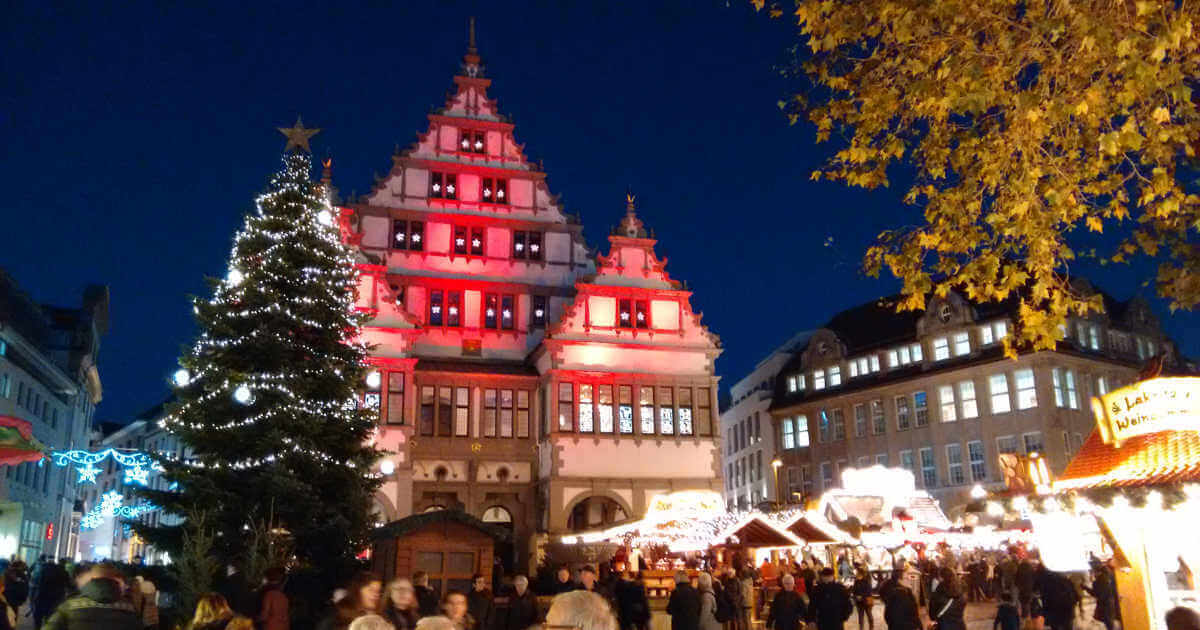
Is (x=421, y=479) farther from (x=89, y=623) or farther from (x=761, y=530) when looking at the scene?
(x=89, y=623)

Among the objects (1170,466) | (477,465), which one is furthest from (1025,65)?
(477,465)

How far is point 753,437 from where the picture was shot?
65.0m

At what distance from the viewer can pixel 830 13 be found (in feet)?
33.2

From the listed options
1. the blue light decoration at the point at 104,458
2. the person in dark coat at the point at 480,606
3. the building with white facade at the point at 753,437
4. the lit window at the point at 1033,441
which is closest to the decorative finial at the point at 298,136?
the blue light decoration at the point at 104,458

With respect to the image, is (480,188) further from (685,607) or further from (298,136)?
(685,607)

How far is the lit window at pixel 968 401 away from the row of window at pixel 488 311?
22.9 meters

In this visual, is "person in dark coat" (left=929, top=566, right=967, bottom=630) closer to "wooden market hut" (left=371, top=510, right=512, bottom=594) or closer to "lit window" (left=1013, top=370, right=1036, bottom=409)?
"wooden market hut" (left=371, top=510, right=512, bottom=594)

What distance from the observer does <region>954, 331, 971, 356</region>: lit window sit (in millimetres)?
49312

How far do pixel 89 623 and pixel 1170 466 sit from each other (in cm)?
1038

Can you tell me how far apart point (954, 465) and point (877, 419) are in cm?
580

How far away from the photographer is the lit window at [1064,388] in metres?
45.5

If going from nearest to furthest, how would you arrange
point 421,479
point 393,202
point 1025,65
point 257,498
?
point 1025,65
point 257,498
point 421,479
point 393,202

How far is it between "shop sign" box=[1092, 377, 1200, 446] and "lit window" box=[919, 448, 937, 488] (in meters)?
39.4

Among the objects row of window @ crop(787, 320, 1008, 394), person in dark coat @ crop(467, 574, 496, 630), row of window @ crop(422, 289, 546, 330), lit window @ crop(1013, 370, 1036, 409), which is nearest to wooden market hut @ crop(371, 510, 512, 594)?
person in dark coat @ crop(467, 574, 496, 630)
